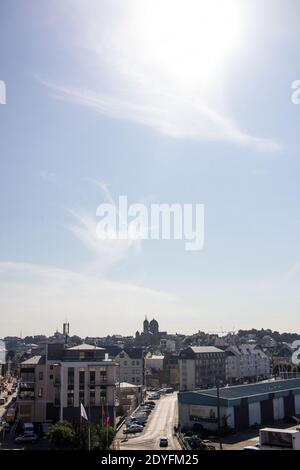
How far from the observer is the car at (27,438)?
1934 inches

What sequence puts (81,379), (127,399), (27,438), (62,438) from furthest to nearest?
(127,399) < (81,379) < (27,438) < (62,438)

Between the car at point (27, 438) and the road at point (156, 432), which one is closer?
the road at point (156, 432)

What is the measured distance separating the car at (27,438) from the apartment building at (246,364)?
227 ft

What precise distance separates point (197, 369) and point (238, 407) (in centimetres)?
4439

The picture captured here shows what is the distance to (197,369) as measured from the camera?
99.1 meters

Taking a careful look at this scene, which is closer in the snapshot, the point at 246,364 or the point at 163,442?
the point at 163,442

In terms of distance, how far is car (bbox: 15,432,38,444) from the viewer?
49125mm

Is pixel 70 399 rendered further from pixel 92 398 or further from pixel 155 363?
pixel 155 363

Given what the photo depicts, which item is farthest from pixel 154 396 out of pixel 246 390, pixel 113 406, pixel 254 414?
pixel 113 406

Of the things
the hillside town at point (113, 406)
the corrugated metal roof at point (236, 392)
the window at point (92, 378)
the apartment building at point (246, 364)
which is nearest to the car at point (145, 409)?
the hillside town at point (113, 406)

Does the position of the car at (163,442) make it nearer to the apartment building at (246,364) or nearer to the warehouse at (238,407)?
the warehouse at (238,407)

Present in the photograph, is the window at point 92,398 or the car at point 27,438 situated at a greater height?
the window at point 92,398
